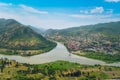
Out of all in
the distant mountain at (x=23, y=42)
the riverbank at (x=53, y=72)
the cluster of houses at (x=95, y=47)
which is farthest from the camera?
the cluster of houses at (x=95, y=47)

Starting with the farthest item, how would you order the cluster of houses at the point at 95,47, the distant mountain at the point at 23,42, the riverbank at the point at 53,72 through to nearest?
the cluster of houses at the point at 95,47
the distant mountain at the point at 23,42
the riverbank at the point at 53,72

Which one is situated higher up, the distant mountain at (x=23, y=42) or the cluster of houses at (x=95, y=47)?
the distant mountain at (x=23, y=42)

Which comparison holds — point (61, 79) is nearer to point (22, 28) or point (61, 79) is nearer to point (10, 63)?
point (10, 63)

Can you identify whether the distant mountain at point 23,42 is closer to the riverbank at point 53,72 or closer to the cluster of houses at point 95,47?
the cluster of houses at point 95,47

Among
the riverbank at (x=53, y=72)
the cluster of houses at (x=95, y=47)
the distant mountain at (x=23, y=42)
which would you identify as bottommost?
the riverbank at (x=53, y=72)

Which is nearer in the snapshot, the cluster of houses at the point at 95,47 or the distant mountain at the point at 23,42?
the distant mountain at the point at 23,42

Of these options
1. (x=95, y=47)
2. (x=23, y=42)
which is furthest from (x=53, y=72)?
(x=95, y=47)

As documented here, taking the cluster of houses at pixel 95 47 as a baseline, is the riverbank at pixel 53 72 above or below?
below

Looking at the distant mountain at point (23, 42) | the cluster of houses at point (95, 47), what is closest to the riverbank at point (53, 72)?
the distant mountain at point (23, 42)

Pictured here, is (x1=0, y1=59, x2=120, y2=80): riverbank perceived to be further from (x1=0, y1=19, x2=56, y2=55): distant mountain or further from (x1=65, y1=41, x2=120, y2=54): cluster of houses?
(x1=65, y1=41, x2=120, y2=54): cluster of houses

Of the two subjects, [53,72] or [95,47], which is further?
[95,47]

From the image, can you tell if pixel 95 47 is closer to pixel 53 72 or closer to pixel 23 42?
pixel 23 42

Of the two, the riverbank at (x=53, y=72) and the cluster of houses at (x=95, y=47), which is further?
the cluster of houses at (x=95, y=47)
